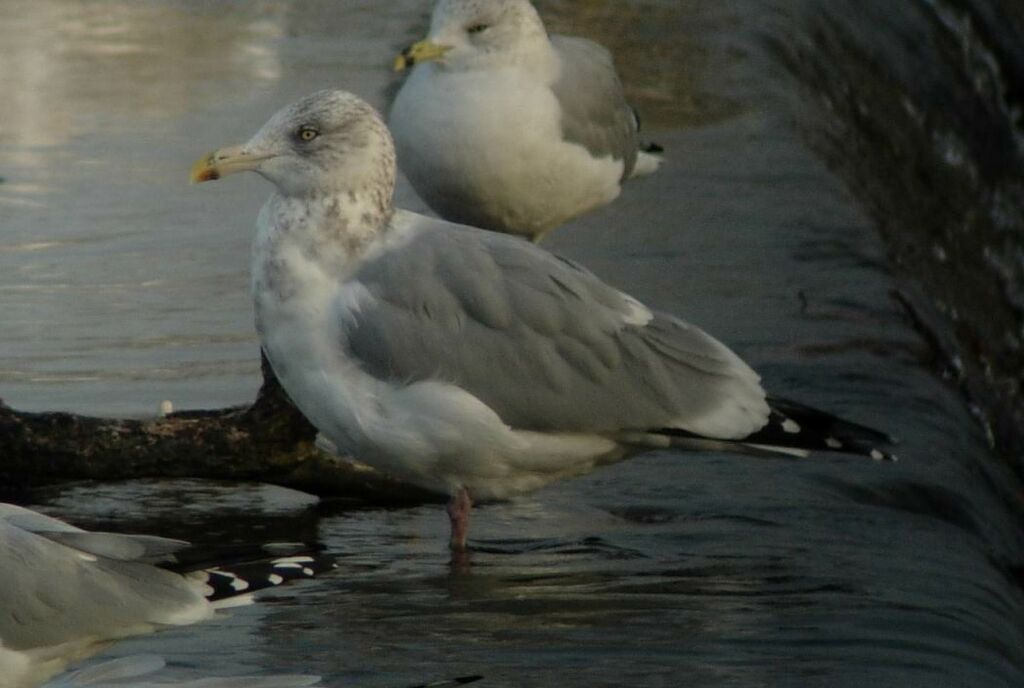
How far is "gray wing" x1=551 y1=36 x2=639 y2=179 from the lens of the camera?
7.18 m

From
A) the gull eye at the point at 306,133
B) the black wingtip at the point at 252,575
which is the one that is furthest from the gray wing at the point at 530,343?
the black wingtip at the point at 252,575

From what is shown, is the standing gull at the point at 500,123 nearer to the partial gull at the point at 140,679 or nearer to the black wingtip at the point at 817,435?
the black wingtip at the point at 817,435

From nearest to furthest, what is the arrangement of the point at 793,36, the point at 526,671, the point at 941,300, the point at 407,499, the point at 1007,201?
the point at 526,671 < the point at 407,499 < the point at 941,300 < the point at 1007,201 < the point at 793,36

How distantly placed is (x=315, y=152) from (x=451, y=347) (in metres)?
0.62

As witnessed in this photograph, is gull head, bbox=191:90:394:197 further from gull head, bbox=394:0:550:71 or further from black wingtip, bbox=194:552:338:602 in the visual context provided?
black wingtip, bbox=194:552:338:602

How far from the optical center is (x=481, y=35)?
276 inches

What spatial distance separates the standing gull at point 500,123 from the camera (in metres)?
6.73

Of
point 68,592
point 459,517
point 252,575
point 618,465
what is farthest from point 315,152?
point 68,592

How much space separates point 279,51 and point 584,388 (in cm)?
733

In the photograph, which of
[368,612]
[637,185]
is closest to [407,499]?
[368,612]

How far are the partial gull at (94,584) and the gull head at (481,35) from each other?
10.3 feet

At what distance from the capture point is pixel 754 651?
176 inches

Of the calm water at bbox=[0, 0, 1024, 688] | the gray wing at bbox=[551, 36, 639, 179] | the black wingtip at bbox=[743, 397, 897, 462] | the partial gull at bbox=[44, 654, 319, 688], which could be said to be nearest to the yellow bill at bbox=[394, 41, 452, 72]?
the gray wing at bbox=[551, 36, 639, 179]

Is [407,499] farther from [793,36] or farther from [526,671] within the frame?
[793,36]
